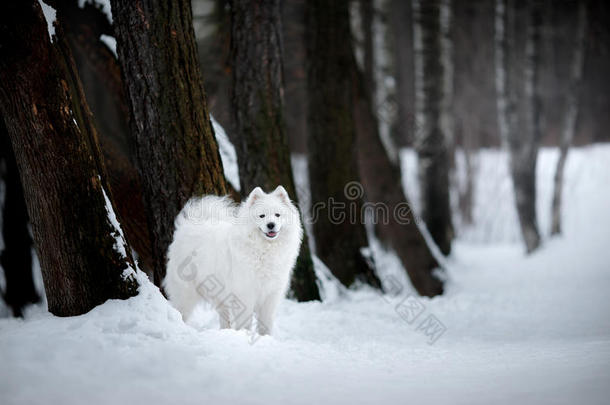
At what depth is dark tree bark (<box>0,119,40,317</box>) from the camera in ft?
21.4

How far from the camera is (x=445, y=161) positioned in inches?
397

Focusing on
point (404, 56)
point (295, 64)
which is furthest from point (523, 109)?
point (404, 56)

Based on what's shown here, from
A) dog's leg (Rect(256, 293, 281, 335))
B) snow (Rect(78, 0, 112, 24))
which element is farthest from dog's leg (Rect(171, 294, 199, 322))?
snow (Rect(78, 0, 112, 24))

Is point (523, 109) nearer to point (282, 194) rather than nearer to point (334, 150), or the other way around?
point (334, 150)

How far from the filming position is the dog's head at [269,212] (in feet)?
14.4

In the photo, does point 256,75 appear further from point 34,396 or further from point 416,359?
point 34,396

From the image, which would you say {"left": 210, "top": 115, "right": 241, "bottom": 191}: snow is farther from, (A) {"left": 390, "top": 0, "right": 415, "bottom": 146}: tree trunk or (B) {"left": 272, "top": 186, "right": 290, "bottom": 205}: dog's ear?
(A) {"left": 390, "top": 0, "right": 415, "bottom": 146}: tree trunk

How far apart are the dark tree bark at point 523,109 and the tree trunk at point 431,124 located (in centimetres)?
249

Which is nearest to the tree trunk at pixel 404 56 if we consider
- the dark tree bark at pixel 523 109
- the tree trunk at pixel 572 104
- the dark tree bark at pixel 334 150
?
the dark tree bark at pixel 523 109

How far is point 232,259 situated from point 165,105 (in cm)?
157

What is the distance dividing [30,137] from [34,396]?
1.74 m

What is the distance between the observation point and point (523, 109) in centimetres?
1196

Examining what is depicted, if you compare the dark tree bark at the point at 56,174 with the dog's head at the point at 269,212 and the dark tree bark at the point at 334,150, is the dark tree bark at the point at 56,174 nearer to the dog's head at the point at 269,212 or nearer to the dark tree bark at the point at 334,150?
the dog's head at the point at 269,212

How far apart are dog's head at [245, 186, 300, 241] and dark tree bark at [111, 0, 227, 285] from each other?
47 cm
